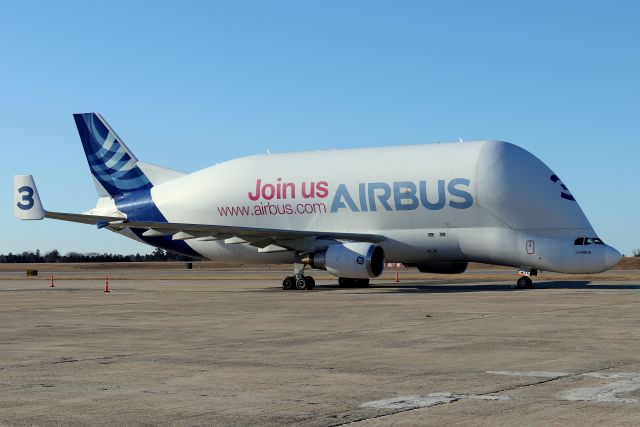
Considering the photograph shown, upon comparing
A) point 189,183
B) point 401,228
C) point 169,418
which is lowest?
point 169,418

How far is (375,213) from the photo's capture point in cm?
3644

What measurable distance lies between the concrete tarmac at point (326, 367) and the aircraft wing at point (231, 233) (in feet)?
40.9

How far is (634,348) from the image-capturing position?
13.5 m

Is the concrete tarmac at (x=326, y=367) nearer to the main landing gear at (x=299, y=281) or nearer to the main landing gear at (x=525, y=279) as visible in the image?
the main landing gear at (x=525, y=279)

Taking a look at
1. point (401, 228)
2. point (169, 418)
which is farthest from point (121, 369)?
point (401, 228)

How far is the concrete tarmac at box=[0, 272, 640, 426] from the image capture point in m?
8.49

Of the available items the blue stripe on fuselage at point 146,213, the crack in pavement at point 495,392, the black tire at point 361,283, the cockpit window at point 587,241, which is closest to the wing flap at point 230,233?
the black tire at point 361,283

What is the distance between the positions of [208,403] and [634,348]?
7305 mm

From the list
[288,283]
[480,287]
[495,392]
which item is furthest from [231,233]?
[495,392]

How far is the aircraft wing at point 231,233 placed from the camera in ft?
115

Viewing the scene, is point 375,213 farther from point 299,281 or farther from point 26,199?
point 26,199

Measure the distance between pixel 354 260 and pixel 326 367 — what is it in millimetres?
22324

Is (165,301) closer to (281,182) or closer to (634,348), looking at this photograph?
(281,182)

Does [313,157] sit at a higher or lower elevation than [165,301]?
higher
